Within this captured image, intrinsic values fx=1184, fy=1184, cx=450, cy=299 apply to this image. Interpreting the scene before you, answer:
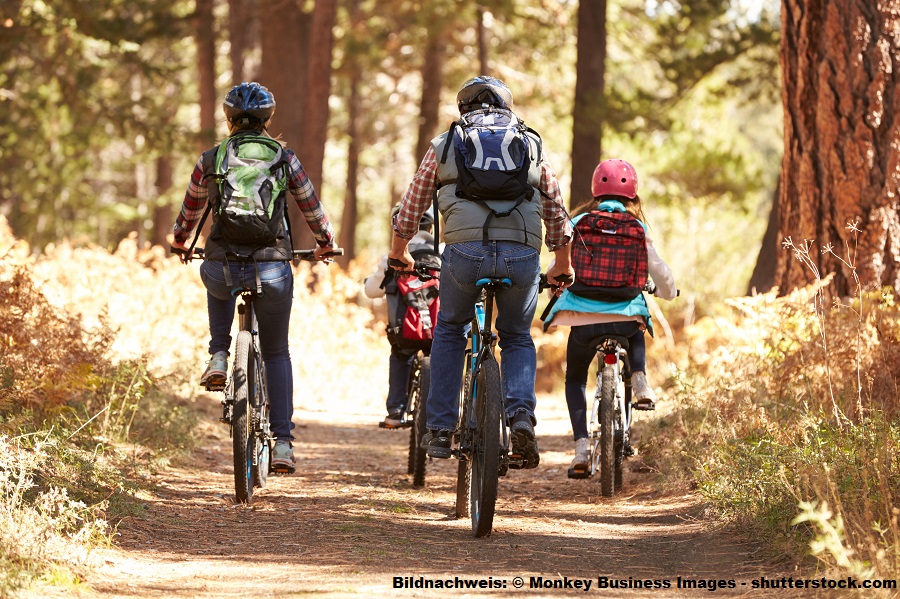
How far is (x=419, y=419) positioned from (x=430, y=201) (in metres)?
2.18

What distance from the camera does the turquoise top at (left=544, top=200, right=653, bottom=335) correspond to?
7.46 metres

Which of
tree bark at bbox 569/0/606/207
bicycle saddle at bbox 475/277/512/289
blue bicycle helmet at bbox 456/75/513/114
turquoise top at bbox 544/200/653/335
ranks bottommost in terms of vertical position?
bicycle saddle at bbox 475/277/512/289

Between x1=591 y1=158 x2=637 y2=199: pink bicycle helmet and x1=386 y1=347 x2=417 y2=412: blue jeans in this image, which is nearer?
x1=591 y1=158 x2=637 y2=199: pink bicycle helmet

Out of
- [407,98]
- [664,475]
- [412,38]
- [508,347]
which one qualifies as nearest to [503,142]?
[508,347]

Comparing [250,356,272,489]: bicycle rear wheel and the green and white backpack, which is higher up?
the green and white backpack

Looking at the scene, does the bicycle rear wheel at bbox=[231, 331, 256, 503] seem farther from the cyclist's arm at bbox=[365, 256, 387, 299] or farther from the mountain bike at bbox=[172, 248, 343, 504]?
the cyclist's arm at bbox=[365, 256, 387, 299]

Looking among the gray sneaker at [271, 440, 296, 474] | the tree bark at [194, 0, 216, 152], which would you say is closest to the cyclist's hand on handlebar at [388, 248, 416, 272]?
the gray sneaker at [271, 440, 296, 474]

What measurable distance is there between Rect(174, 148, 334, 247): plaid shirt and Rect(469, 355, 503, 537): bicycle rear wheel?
1463 millimetres

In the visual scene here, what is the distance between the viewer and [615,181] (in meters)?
7.60

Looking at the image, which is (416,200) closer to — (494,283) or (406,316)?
(494,283)

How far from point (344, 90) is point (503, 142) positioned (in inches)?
1099

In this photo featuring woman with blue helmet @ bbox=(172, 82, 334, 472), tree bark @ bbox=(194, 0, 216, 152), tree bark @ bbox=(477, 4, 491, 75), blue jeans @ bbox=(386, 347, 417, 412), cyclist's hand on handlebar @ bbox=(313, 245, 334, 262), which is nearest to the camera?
woman with blue helmet @ bbox=(172, 82, 334, 472)

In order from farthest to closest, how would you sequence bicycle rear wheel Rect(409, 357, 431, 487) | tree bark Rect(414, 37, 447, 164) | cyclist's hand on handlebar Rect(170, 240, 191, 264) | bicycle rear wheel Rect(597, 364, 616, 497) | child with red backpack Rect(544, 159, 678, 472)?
tree bark Rect(414, 37, 447, 164) → bicycle rear wheel Rect(409, 357, 431, 487) → child with red backpack Rect(544, 159, 678, 472) → bicycle rear wheel Rect(597, 364, 616, 497) → cyclist's hand on handlebar Rect(170, 240, 191, 264)

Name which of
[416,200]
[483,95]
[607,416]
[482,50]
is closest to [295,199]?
[416,200]
